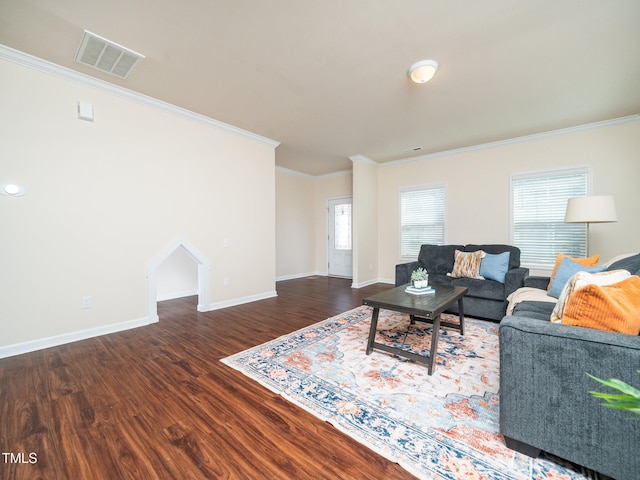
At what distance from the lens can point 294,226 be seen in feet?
23.2

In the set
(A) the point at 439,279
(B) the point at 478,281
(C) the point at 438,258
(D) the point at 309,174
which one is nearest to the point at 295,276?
(D) the point at 309,174

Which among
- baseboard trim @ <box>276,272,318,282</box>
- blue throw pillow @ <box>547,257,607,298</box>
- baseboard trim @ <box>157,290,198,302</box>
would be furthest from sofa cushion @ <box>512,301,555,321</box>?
baseboard trim @ <box>276,272,318,282</box>

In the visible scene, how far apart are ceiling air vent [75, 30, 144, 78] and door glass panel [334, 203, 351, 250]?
16.5 feet

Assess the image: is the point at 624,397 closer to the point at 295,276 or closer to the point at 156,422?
the point at 156,422

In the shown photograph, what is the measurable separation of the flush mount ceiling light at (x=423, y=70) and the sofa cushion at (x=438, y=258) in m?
2.64

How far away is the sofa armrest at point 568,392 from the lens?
1.17 meters

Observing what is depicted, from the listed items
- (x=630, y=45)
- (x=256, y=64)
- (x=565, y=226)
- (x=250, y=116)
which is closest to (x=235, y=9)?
(x=256, y=64)

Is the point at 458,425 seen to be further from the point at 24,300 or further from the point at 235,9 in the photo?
the point at 24,300

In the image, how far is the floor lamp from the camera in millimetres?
3218

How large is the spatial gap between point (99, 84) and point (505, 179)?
19.1 feet

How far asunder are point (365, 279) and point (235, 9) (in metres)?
4.94

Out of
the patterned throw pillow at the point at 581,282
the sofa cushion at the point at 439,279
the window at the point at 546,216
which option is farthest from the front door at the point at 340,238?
the patterned throw pillow at the point at 581,282

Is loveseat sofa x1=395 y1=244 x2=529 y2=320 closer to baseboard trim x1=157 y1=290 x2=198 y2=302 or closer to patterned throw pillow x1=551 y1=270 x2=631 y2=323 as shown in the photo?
patterned throw pillow x1=551 y1=270 x2=631 y2=323

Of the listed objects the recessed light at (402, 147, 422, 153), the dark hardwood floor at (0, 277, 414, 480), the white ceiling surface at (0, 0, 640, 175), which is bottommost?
the dark hardwood floor at (0, 277, 414, 480)
